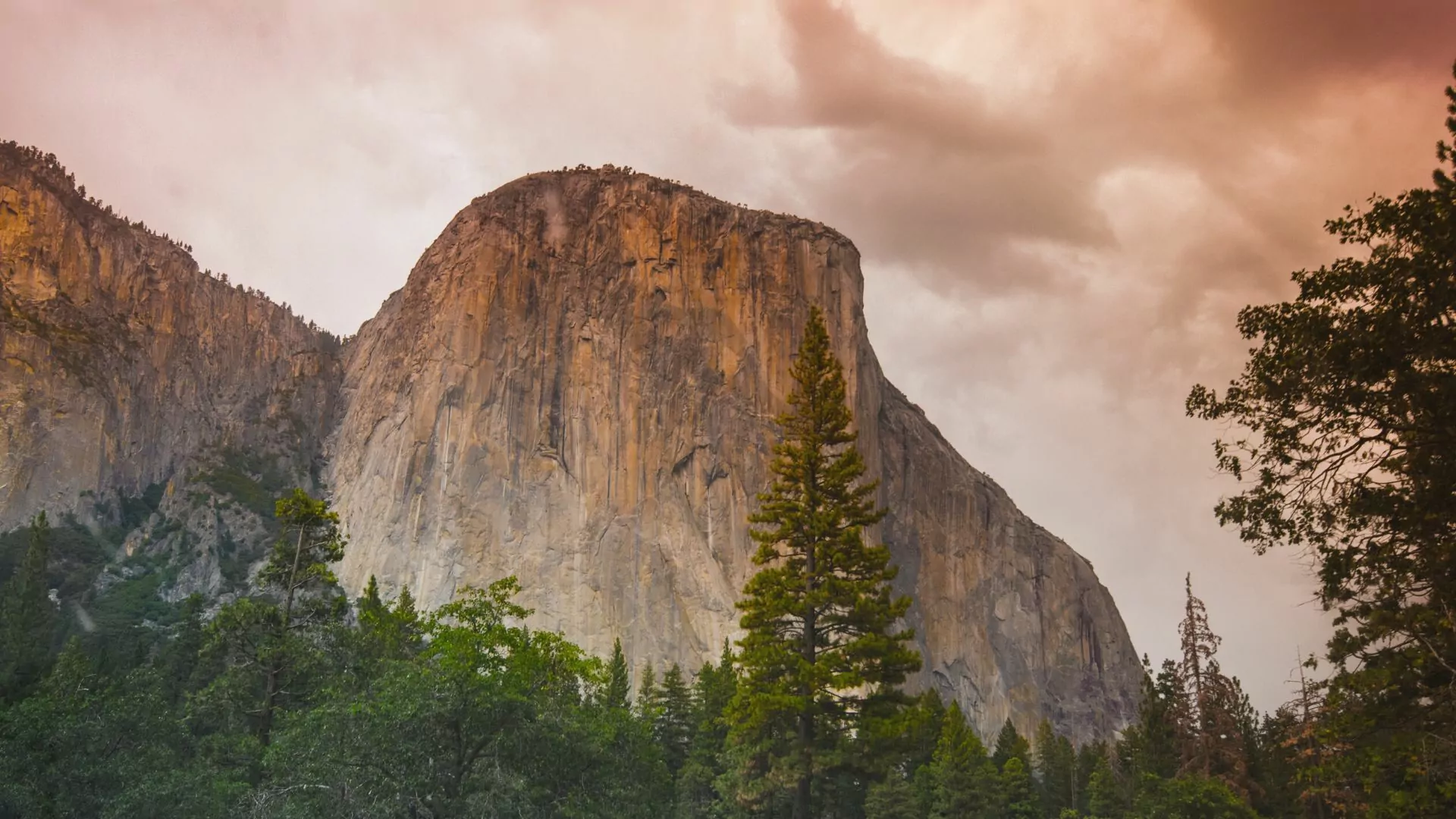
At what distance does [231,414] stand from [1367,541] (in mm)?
151572

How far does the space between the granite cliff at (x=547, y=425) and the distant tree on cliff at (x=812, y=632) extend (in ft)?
248

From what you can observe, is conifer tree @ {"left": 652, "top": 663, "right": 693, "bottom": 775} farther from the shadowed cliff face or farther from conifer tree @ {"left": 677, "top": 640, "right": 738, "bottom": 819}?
the shadowed cliff face

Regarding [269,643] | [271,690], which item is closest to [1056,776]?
[271,690]

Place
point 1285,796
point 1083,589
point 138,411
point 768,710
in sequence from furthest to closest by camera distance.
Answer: point 1083,589 < point 138,411 < point 1285,796 < point 768,710

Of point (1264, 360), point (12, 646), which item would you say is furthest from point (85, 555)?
point (1264, 360)

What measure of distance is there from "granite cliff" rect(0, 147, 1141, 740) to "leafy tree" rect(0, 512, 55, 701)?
4011cm

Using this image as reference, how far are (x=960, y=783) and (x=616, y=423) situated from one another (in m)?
67.4

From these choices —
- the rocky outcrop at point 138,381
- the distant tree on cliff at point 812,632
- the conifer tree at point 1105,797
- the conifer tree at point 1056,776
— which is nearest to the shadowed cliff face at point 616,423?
the rocky outcrop at point 138,381

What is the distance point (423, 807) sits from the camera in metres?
23.5

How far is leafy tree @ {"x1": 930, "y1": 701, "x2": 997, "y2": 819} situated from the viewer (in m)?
49.3

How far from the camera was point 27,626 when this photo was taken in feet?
188

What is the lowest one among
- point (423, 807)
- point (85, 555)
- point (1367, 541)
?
point (423, 807)

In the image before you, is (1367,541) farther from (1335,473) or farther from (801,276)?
(801,276)

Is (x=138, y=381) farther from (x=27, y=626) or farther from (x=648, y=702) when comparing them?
(x=648, y=702)
